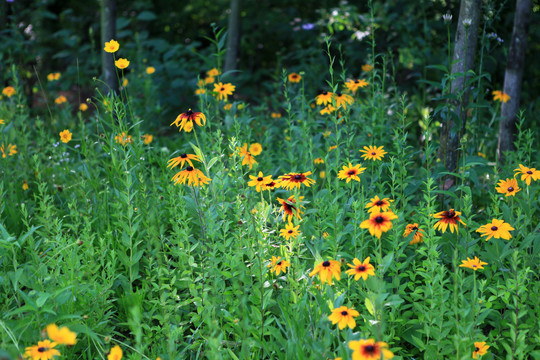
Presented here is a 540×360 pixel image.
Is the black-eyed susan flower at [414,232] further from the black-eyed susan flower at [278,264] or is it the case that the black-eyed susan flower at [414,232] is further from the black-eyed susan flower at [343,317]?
the black-eyed susan flower at [343,317]

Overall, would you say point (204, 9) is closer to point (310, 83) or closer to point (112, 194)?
point (310, 83)

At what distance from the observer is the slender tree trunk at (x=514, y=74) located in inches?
146

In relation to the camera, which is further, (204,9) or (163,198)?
(204,9)

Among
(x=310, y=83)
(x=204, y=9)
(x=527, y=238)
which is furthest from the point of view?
(x=204, y=9)

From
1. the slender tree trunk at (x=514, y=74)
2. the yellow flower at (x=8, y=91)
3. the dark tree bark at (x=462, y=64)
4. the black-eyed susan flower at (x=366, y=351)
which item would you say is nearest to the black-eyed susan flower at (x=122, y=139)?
the black-eyed susan flower at (x=366, y=351)

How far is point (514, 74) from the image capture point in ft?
12.6

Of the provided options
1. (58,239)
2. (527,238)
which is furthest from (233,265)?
(527,238)

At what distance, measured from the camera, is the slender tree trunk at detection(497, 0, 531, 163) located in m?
3.71

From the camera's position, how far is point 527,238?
2396 mm

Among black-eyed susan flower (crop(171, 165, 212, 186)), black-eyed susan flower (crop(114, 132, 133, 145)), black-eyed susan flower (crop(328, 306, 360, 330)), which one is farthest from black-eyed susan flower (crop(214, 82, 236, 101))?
black-eyed susan flower (crop(328, 306, 360, 330))

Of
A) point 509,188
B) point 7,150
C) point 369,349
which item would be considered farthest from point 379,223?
point 7,150

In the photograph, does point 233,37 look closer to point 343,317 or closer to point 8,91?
point 8,91

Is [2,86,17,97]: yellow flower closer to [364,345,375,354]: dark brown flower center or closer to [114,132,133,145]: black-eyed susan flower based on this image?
[114,132,133,145]: black-eyed susan flower

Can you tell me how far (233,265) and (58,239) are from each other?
738mm
